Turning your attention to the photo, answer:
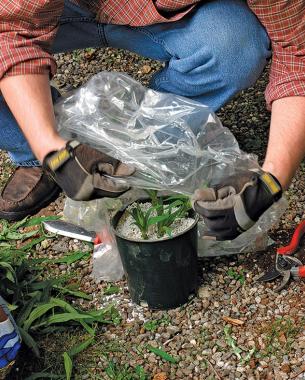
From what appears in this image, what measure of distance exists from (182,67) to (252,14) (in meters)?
0.28

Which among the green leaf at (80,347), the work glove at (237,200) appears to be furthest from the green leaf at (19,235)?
the work glove at (237,200)

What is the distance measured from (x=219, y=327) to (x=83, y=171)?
0.68 meters

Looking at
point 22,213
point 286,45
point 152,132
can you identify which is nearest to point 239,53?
point 286,45

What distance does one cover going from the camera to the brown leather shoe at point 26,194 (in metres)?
2.61

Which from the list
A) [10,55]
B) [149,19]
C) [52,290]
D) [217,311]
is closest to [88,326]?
[52,290]

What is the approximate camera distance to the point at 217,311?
214cm

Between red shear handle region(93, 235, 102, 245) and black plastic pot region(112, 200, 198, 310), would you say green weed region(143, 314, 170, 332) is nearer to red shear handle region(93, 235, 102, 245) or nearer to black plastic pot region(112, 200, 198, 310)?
black plastic pot region(112, 200, 198, 310)

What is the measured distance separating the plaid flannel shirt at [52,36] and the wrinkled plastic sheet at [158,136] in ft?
0.71

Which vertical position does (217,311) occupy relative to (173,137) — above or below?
below

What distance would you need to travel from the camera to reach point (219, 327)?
209 centimetres

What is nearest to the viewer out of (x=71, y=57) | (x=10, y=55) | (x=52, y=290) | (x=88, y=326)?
(x=10, y=55)

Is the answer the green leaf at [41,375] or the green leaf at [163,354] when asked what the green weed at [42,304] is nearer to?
the green leaf at [41,375]

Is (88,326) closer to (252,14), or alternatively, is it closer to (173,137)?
(173,137)

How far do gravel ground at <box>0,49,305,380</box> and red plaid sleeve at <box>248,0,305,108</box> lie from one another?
54 centimetres
